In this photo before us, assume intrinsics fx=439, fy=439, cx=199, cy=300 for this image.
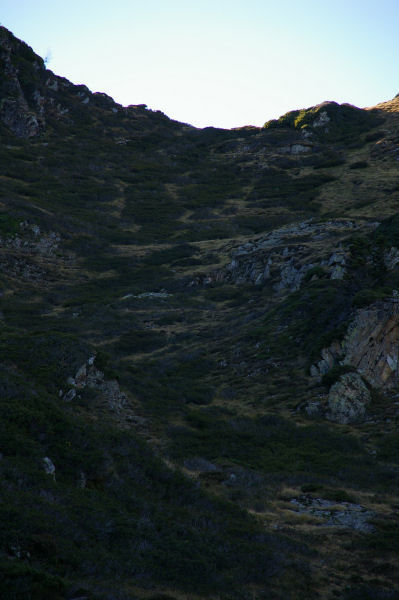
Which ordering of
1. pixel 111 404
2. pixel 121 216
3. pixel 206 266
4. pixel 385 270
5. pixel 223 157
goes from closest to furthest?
1. pixel 111 404
2. pixel 385 270
3. pixel 206 266
4. pixel 121 216
5. pixel 223 157

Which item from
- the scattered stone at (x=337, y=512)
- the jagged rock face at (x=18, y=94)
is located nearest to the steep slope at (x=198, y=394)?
the scattered stone at (x=337, y=512)

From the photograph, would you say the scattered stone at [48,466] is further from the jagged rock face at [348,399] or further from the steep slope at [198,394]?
the jagged rock face at [348,399]

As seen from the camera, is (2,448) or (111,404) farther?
(111,404)

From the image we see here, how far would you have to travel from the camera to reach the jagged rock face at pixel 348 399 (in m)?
17.4

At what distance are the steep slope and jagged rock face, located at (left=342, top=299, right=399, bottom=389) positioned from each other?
78 mm

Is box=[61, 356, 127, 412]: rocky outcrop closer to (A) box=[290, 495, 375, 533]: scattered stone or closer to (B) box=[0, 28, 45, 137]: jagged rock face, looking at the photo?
(A) box=[290, 495, 375, 533]: scattered stone

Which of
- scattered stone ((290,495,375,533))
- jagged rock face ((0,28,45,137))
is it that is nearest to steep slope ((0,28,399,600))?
scattered stone ((290,495,375,533))

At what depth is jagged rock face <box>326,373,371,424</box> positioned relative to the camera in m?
17.4

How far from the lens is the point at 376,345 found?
62.7 feet

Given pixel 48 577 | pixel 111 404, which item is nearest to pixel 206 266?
pixel 111 404

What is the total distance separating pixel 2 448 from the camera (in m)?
8.86

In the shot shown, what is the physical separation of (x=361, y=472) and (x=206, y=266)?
3211 cm

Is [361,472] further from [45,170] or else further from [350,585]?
[45,170]

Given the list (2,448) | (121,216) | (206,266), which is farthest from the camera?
(121,216)
